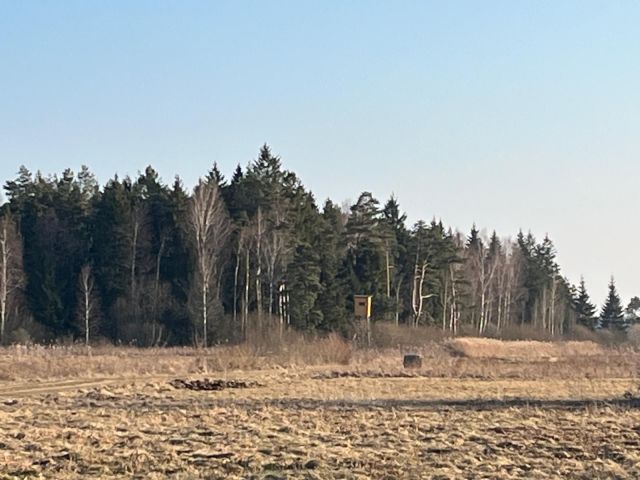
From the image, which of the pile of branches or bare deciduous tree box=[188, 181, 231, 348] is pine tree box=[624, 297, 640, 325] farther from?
the pile of branches

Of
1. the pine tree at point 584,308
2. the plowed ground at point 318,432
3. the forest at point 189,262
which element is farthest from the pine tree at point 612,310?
the plowed ground at point 318,432

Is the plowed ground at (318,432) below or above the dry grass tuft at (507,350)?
below

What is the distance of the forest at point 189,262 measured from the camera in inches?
2434

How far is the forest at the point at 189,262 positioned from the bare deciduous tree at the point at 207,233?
0.10 m

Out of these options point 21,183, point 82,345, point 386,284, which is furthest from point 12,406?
point 21,183

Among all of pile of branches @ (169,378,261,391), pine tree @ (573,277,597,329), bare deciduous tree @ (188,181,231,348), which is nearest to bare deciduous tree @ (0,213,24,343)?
bare deciduous tree @ (188,181,231,348)

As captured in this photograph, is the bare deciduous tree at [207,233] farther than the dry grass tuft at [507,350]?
Yes

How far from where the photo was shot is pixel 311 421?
20203 millimetres

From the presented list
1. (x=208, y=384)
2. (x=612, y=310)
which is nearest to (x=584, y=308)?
(x=612, y=310)

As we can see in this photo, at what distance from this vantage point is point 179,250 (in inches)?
2648

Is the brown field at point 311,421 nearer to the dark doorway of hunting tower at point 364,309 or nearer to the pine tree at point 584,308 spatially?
the dark doorway of hunting tower at point 364,309

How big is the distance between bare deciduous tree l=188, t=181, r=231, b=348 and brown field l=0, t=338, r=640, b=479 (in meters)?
17.8

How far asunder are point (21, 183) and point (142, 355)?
36.6 metres

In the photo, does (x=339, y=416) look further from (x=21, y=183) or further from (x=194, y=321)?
(x=21, y=183)
